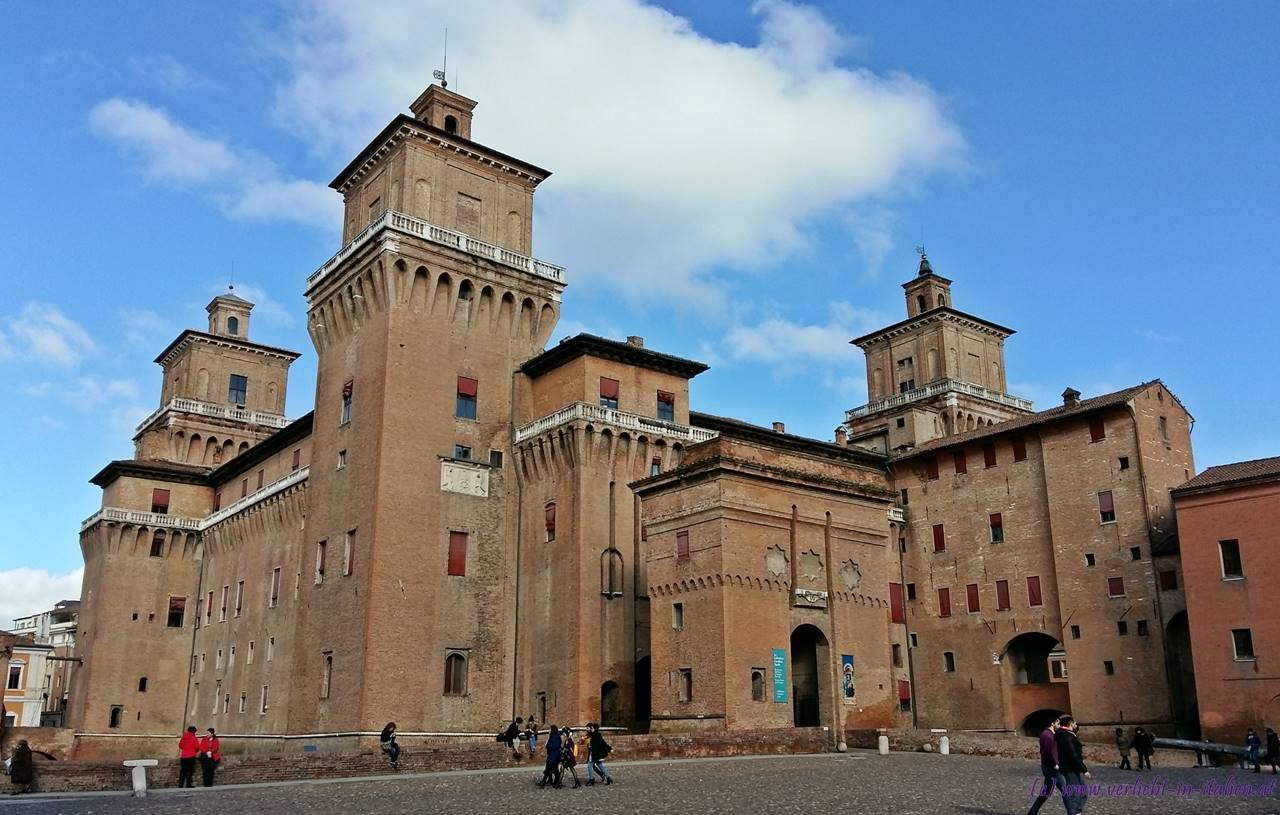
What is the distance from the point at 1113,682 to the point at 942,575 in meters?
10.1

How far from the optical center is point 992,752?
36062 millimetres

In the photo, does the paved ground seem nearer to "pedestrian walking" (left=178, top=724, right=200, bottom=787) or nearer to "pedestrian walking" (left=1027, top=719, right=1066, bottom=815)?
"pedestrian walking" (left=178, top=724, right=200, bottom=787)

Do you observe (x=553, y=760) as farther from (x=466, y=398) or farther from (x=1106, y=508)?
(x=1106, y=508)

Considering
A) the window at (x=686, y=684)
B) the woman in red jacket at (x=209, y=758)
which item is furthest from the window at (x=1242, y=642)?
the woman in red jacket at (x=209, y=758)

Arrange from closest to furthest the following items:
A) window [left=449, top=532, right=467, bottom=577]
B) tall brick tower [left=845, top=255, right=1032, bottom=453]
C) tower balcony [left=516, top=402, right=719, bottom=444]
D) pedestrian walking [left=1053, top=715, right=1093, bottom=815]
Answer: pedestrian walking [left=1053, top=715, right=1093, bottom=815] < window [left=449, top=532, right=467, bottom=577] < tower balcony [left=516, top=402, right=719, bottom=444] < tall brick tower [left=845, top=255, right=1032, bottom=453]

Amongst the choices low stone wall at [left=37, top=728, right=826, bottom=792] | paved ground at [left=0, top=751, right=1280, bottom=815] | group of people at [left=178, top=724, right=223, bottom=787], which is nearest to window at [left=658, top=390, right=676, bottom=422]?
low stone wall at [left=37, top=728, right=826, bottom=792]

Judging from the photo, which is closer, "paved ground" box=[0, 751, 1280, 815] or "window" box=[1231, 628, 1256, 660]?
"paved ground" box=[0, 751, 1280, 815]

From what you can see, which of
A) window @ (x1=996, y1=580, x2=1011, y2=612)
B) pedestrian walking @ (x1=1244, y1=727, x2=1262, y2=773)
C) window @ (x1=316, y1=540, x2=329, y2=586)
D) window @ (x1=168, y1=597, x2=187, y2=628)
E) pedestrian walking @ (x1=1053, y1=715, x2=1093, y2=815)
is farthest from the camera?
window @ (x1=168, y1=597, x2=187, y2=628)

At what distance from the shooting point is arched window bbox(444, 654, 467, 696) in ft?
140

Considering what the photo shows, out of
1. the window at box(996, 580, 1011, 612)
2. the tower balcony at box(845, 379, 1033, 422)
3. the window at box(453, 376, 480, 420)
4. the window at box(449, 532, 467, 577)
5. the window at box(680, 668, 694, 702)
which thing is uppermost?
the tower balcony at box(845, 379, 1033, 422)

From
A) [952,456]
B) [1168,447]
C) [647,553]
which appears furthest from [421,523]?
[1168,447]

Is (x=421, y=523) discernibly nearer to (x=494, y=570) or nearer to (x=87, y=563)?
(x=494, y=570)

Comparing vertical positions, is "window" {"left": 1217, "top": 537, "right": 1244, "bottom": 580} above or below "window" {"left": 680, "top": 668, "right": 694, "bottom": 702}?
above

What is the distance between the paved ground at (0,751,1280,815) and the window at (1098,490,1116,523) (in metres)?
17.2
